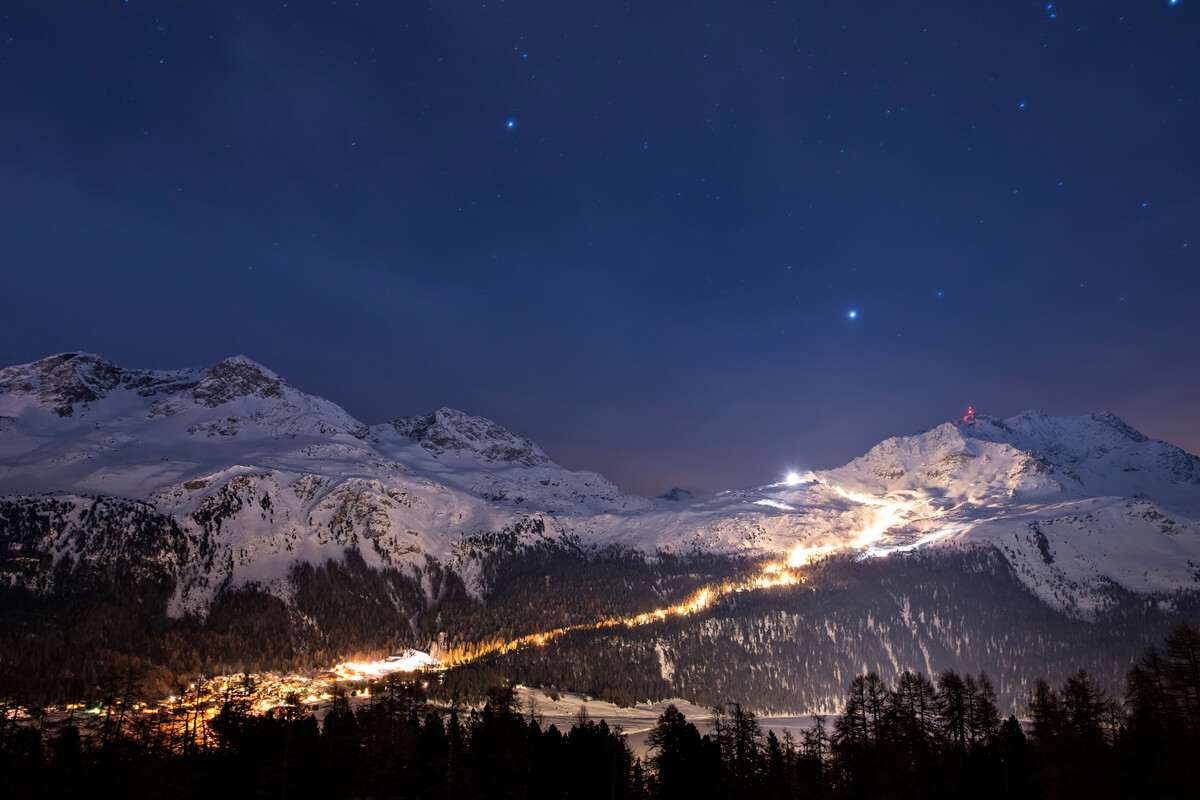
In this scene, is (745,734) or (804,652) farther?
(804,652)

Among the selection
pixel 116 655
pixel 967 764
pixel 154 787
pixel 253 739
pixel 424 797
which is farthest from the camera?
pixel 116 655

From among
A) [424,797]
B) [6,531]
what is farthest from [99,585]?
[424,797]

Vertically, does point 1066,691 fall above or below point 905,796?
above

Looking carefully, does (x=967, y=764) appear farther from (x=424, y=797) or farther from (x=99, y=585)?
(x=99, y=585)

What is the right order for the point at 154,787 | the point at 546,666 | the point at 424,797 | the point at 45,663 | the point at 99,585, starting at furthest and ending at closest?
1. the point at 99,585
2. the point at 546,666
3. the point at 45,663
4. the point at 424,797
5. the point at 154,787

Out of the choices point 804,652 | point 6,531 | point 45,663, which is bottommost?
point 804,652

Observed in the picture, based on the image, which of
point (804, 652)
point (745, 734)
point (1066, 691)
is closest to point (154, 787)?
point (745, 734)
